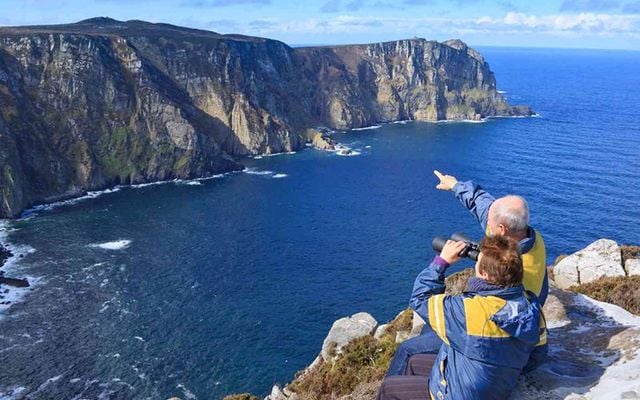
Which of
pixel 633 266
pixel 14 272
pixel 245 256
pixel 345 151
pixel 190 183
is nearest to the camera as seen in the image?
pixel 633 266

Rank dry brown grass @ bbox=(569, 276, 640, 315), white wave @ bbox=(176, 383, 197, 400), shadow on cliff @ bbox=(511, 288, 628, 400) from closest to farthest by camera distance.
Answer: shadow on cliff @ bbox=(511, 288, 628, 400)
dry brown grass @ bbox=(569, 276, 640, 315)
white wave @ bbox=(176, 383, 197, 400)

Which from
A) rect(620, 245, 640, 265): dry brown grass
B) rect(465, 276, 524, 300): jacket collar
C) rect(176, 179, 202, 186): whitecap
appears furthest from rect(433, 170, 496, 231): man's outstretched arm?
rect(176, 179, 202, 186): whitecap

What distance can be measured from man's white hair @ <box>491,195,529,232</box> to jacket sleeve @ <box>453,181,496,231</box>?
1.16 meters

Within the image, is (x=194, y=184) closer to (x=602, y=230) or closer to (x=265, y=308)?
(x=265, y=308)

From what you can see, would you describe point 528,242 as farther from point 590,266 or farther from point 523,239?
point 590,266

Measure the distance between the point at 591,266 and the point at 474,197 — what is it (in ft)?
53.1

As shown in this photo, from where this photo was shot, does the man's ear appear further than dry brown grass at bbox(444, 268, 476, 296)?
No

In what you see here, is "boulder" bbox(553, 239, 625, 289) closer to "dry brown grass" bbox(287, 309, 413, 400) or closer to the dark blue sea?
"dry brown grass" bbox(287, 309, 413, 400)

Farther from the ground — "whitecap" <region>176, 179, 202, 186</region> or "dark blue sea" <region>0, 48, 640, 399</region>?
"whitecap" <region>176, 179, 202, 186</region>

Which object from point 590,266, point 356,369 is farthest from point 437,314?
point 590,266

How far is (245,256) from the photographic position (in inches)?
3022

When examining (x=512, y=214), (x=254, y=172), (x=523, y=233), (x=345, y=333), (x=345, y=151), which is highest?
(x=512, y=214)

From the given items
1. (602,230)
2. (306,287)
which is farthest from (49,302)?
(602,230)

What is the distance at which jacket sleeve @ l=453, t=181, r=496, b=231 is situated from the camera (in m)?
10.6
